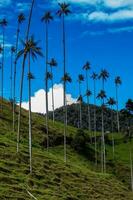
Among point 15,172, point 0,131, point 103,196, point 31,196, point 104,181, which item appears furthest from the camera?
point 0,131

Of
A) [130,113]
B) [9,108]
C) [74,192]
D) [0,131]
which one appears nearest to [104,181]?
[74,192]

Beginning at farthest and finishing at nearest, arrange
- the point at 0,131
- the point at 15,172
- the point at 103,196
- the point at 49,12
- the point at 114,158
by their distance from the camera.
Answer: the point at 114,158
the point at 49,12
the point at 0,131
the point at 103,196
the point at 15,172

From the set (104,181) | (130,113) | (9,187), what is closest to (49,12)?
(130,113)

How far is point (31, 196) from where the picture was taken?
80.1 m

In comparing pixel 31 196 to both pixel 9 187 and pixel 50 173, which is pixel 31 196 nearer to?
pixel 9 187

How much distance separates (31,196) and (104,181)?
136 feet

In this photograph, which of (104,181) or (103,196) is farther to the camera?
(104,181)

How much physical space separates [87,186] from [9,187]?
2627 centimetres

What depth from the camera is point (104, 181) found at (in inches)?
4700

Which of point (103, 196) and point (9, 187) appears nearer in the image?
point (9, 187)

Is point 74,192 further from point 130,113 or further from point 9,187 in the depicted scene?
point 130,113

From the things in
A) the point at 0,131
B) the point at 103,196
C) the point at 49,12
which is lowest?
the point at 103,196

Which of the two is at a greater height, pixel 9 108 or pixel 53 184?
pixel 9 108

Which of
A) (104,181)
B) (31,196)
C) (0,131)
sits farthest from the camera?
(0,131)
